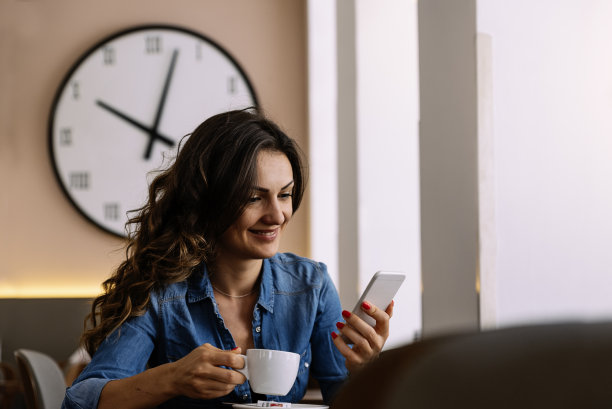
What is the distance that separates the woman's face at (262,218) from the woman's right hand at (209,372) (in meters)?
0.32

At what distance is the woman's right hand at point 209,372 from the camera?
3.55 ft

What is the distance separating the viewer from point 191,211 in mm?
1428

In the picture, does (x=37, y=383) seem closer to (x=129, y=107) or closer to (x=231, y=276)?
(x=231, y=276)

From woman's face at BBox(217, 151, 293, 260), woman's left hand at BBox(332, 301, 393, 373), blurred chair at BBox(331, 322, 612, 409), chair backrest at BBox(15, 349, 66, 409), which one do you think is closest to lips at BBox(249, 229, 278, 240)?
woman's face at BBox(217, 151, 293, 260)

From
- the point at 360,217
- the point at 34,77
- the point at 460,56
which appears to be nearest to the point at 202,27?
the point at 34,77

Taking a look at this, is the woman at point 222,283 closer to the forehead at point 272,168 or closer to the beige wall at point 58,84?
the forehead at point 272,168

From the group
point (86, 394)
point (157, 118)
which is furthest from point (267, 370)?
point (157, 118)

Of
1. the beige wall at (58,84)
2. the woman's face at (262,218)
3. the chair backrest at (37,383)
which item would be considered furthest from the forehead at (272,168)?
the beige wall at (58,84)

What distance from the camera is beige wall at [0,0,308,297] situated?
3.91 m

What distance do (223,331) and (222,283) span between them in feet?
0.36

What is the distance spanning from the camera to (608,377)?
0.29 m

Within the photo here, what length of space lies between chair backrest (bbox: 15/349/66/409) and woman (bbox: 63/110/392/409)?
0.62ft

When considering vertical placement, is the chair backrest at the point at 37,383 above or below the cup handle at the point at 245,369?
below

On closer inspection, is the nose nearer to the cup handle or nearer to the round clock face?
the cup handle
